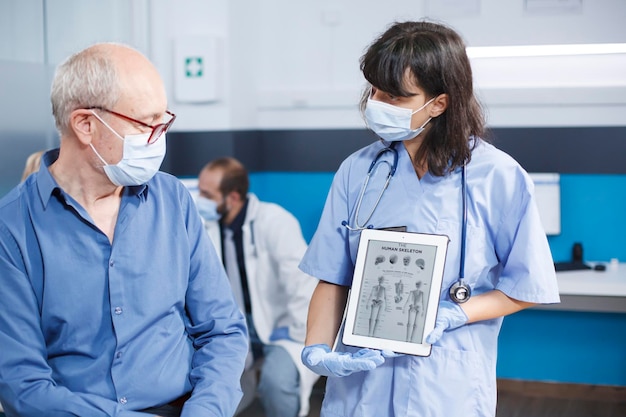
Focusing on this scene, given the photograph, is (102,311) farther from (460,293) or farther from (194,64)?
(194,64)

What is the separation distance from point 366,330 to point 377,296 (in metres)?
0.07

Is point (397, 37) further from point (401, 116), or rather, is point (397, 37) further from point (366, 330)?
point (366, 330)

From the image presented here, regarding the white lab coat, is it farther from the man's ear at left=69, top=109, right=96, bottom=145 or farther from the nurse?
the man's ear at left=69, top=109, right=96, bottom=145

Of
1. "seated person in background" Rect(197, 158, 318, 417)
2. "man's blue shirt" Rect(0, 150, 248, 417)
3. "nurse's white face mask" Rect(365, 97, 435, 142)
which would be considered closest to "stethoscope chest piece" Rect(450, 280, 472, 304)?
"nurse's white face mask" Rect(365, 97, 435, 142)

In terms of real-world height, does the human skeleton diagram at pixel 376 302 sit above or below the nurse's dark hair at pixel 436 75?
below

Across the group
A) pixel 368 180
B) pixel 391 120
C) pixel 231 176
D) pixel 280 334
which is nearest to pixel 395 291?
pixel 368 180

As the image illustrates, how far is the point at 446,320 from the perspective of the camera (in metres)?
1.51

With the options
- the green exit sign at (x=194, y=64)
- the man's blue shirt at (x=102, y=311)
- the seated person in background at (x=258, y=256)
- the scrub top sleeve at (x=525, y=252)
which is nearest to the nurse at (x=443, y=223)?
the scrub top sleeve at (x=525, y=252)

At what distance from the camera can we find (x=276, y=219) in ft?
11.2

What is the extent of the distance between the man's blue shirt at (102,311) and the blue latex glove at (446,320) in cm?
39

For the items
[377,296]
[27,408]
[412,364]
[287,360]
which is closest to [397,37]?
[377,296]

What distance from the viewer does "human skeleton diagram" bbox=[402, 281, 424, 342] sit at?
4.99 ft

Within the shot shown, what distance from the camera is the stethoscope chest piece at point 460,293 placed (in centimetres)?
152

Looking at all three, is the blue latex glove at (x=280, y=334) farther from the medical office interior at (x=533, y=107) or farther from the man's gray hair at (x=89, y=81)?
the man's gray hair at (x=89, y=81)
